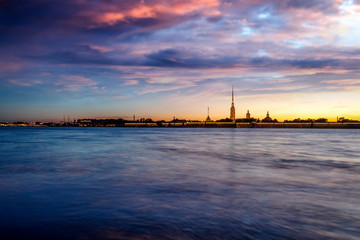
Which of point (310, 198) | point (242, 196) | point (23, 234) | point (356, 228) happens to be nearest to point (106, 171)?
point (242, 196)

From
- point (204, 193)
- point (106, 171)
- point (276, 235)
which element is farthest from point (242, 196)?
point (106, 171)

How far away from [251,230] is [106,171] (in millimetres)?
10573

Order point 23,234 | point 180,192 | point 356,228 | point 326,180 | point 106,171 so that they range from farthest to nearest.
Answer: point 106,171 → point 326,180 → point 180,192 → point 356,228 → point 23,234

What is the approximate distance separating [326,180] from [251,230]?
27.5ft

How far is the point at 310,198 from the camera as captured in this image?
920 cm

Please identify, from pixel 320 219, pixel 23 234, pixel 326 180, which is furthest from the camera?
pixel 326 180

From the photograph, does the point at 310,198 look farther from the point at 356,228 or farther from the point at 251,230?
the point at 251,230

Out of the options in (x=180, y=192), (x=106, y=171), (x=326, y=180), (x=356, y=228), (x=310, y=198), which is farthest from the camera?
(x=106, y=171)

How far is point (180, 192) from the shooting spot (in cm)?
998

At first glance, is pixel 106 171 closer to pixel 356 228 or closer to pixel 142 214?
pixel 142 214

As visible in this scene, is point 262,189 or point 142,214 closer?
point 142,214

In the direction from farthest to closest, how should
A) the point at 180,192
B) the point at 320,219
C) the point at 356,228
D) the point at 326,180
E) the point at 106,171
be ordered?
the point at 106,171, the point at 326,180, the point at 180,192, the point at 320,219, the point at 356,228

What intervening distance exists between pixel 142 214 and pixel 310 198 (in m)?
5.64

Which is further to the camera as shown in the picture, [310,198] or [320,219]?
[310,198]
